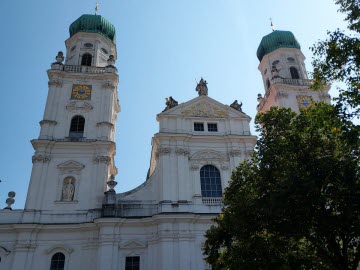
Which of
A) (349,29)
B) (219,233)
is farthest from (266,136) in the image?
(349,29)

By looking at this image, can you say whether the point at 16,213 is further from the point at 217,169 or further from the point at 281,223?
the point at 281,223

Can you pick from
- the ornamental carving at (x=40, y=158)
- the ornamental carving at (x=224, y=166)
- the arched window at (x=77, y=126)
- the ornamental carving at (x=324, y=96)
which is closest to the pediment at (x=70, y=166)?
the ornamental carving at (x=40, y=158)

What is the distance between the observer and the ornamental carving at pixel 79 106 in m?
25.5

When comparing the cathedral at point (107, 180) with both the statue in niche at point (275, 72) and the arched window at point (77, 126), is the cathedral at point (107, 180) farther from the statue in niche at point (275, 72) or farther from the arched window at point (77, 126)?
the statue in niche at point (275, 72)

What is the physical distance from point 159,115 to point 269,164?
14.2m

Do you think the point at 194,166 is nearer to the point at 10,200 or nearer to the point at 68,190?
the point at 68,190

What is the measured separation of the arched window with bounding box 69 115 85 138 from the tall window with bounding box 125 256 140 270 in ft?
29.7

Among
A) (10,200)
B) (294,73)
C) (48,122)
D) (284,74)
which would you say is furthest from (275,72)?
(10,200)

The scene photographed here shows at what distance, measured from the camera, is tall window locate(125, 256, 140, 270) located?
19953 mm

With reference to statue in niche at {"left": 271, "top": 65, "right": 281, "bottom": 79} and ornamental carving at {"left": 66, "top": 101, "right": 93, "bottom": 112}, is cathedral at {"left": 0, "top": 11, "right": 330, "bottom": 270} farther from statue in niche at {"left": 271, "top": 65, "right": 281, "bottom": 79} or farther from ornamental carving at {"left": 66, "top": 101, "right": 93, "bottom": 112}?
statue in niche at {"left": 271, "top": 65, "right": 281, "bottom": 79}

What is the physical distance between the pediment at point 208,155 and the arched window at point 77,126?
7917 mm

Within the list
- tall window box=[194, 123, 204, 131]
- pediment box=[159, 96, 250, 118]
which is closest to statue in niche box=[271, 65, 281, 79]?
pediment box=[159, 96, 250, 118]

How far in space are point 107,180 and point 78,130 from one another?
4439 millimetres

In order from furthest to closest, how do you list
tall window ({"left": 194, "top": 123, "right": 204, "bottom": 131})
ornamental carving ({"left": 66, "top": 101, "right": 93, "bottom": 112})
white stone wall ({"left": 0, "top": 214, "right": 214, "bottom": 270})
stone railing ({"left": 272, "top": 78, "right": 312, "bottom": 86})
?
stone railing ({"left": 272, "top": 78, "right": 312, "bottom": 86}) → ornamental carving ({"left": 66, "top": 101, "right": 93, "bottom": 112}) → tall window ({"left": 194, "top": 123, "right": 204, "bottom": 131}) → white stone wall ({"left": 0, "top": 214, "right": 214, "bottom": 270})
